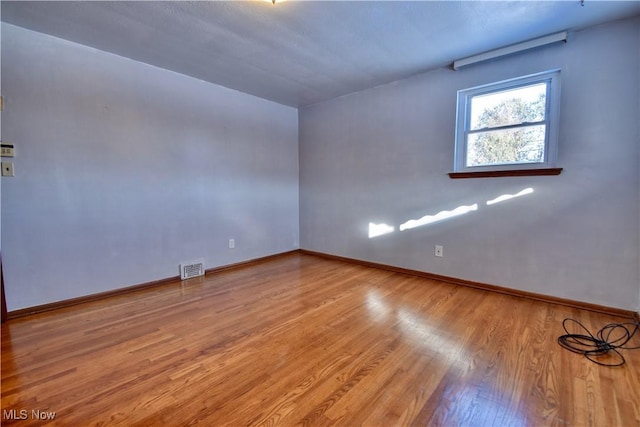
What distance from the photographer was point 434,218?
10.6 feet

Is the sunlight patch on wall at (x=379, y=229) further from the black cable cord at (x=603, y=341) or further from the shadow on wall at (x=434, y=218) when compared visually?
the black cable cord at (x=603, y=341)

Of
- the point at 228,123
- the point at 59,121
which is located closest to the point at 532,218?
the point at 228,123

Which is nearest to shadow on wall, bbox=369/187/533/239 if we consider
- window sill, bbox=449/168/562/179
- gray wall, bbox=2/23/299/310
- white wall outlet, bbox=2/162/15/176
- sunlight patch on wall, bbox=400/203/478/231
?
sunlight patch on wall, bbox=400/203/478/231

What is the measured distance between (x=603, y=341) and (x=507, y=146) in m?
1.74

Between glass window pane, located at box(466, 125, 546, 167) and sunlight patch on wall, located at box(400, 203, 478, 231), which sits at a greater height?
glass window pane, located at box(466, 125, 546, 167)

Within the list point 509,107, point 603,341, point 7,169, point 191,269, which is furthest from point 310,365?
point 509,107

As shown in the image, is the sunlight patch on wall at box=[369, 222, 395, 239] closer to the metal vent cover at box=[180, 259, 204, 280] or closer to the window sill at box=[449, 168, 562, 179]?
the window sill at box=[449, 168, 562, 179]

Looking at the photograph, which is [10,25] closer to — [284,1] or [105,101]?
[105,101]

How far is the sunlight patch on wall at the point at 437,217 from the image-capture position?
3.00 m

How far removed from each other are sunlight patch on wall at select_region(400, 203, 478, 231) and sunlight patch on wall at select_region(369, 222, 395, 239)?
167 mm

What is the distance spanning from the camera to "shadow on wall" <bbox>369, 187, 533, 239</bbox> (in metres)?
2.75

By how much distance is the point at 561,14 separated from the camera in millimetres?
2096

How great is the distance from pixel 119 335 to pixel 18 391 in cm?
59

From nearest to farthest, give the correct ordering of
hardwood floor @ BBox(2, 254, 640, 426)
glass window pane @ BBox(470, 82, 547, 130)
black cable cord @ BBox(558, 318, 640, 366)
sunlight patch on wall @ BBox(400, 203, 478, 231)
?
hardwood floor @ BBox(2, 254, 640, 426)
black cable cord @ BBox(558, 318, 640, 366)
glass window pane @ BBox(470, 82, 547, 130)
sunlight patch on wall @ BBox(400, 203, 478, 231)
